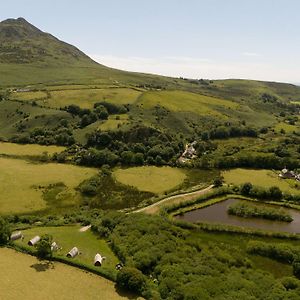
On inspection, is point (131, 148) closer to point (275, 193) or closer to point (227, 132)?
point (227, 132)

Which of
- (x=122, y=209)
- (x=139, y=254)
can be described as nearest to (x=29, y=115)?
(x=122, y=209)

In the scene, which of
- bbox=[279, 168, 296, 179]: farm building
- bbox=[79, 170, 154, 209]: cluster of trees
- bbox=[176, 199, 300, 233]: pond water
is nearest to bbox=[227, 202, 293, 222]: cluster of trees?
bbox=[176, 199, 300, 233]: pond water

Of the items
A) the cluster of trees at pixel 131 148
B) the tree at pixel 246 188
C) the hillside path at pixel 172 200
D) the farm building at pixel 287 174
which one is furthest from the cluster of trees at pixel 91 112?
the tree at pixel 246 188

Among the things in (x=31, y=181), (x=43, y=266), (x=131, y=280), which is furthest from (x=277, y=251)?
(x=31, y=181)

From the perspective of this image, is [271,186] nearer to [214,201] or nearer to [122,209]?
[214,201]

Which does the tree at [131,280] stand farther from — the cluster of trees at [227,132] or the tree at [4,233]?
the cluster of trees at [227,132]

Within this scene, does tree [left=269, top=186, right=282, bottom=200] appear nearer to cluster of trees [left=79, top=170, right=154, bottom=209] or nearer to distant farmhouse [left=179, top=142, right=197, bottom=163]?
cluster of trees [left=79, top=170, right=154, bottom=209]
